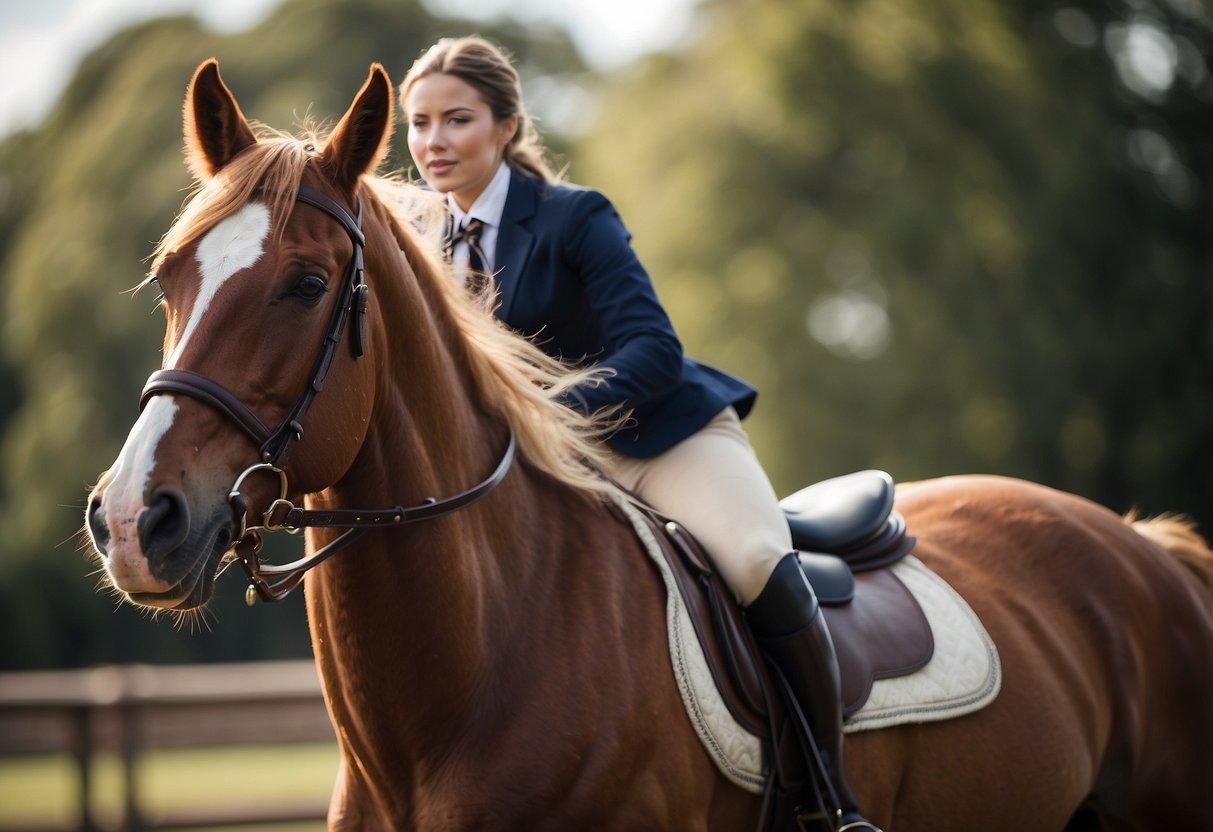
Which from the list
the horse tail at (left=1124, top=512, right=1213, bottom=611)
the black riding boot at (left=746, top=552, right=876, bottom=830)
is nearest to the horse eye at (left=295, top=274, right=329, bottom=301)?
the black riding boot at (left=746, top=552, right=876, bottom=830)

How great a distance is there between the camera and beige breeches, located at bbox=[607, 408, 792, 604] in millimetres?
3658

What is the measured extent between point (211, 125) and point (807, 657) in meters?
2.17

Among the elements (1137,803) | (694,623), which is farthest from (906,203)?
(694,623)

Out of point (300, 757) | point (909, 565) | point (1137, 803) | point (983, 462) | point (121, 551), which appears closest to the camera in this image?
point (121, 551)

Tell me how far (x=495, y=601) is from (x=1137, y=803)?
10.0ft

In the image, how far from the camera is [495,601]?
324 centimetres

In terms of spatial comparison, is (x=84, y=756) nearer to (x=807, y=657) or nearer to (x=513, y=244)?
(x=513, y=244)

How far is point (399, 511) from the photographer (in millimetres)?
3051

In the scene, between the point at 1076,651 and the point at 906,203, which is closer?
the point at 1076,651

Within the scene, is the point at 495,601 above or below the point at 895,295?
above

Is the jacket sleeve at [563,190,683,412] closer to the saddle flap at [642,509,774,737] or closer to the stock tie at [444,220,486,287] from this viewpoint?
the stock tie at [444,220,486,287]

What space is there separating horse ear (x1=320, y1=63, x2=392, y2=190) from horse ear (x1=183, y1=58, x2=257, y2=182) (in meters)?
0.23

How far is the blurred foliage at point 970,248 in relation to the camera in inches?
803

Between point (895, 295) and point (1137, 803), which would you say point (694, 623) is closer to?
point (1137, 803)
